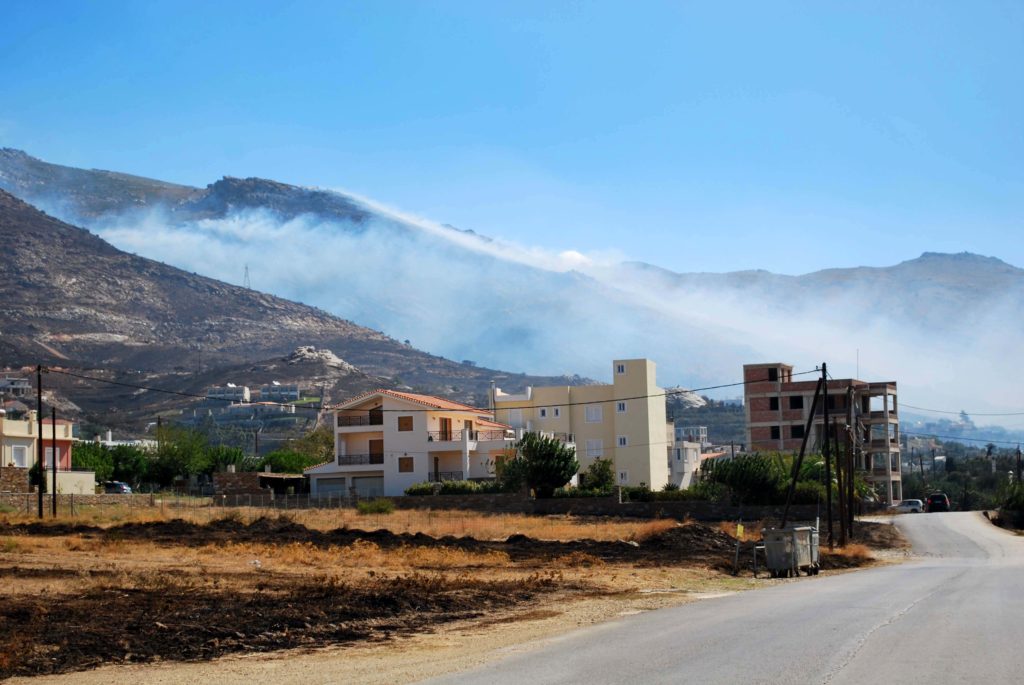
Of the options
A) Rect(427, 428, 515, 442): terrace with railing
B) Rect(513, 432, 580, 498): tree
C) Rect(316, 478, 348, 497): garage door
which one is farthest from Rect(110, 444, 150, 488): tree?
Rect(513, 432, 580, 498): tree

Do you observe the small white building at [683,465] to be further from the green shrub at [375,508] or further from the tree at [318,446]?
the green shrub at [375,508]

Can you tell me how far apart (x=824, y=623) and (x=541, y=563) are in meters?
17.3

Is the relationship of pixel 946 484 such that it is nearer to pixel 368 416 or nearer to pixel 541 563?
pixel 368 416

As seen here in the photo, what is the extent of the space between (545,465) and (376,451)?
20.8 meters

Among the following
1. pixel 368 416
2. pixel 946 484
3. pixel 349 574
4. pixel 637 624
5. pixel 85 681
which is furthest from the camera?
pixel 946 484

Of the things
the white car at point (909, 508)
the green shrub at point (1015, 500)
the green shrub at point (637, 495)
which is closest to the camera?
the green shrub at point (1015, 500)

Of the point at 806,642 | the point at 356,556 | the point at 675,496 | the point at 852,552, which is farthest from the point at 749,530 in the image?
the point at 806,642

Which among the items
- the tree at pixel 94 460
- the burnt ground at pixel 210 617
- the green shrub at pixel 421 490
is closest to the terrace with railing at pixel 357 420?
the green shrub at pixel 421 490

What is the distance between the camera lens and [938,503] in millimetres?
90625

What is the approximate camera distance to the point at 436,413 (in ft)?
309

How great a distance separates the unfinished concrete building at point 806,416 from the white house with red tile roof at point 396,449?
99.6ft

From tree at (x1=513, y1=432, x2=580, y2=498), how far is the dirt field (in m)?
27.9

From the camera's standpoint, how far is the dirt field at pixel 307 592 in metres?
17.4

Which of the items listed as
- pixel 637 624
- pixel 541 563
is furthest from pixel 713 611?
pixel 541 563
